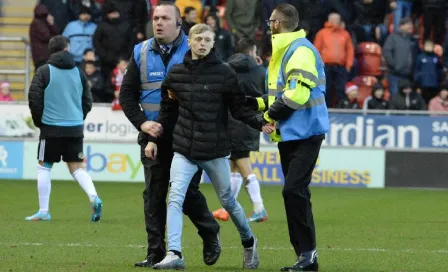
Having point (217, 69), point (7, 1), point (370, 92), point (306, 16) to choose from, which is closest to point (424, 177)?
point (370, 92)

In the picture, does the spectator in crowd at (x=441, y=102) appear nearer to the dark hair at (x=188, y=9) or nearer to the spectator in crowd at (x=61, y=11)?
the dark hair at (x=188, y=9)

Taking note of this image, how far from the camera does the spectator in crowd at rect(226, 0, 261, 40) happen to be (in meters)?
24.1

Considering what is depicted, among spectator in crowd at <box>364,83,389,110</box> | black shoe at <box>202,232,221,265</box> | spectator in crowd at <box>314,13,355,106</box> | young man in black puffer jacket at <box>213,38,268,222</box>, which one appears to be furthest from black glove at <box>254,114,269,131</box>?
spectator in crowd at <box>314,13,355,106</box>

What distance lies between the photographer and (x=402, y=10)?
25.1 m

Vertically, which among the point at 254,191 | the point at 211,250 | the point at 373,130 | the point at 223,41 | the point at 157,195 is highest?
the point at 223,41

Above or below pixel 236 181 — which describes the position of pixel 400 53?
above

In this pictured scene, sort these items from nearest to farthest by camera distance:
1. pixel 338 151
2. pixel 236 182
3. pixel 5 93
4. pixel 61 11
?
1. pixel 236 182
2. pixel 338 151
3. pixel 5 93
4. pixel 61 11

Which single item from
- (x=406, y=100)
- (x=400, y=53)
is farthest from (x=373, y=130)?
(x=400, y=53)

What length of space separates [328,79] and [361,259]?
1274 cm

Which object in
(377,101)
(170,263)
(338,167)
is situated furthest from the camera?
(377,101)

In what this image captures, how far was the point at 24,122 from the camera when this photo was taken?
2261 cm

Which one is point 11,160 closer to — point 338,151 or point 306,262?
point 338,151

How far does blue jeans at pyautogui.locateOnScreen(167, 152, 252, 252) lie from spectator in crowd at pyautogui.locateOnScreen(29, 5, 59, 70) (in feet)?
48.4

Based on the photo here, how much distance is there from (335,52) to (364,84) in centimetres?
87
